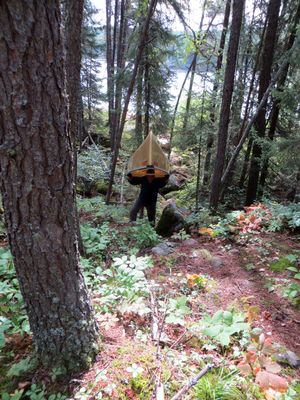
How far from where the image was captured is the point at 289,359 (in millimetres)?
2338

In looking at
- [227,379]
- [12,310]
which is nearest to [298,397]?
[227,379]

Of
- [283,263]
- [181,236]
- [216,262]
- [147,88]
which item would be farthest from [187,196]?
[283,263]

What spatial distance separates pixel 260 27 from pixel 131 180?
900 cm

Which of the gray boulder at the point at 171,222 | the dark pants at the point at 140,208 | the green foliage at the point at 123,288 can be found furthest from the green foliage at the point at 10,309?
the gray boulder at the point at 171,222

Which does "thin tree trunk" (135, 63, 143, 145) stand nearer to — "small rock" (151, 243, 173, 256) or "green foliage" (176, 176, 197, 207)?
"green foliage" (176, 176, 197, 207)

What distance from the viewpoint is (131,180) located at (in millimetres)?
6508

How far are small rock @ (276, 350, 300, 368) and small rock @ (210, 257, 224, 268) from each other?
184 cm

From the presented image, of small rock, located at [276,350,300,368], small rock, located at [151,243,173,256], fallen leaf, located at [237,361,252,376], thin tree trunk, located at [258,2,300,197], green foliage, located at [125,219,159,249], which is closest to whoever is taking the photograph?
fallen leaf, located at [237,361,252,376]

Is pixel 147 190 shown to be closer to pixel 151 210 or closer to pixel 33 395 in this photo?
pixel 151 210

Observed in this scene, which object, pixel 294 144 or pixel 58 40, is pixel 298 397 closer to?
pixel 58 40

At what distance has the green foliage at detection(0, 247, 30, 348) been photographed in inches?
Answer: 86.7

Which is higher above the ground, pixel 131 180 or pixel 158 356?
pixel 131 180

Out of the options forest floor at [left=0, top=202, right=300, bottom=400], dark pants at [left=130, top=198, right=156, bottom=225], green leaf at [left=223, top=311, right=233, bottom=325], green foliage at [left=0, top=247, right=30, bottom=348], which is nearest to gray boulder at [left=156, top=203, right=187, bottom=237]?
dark pants at [left=130, top=198, right=156, bottom=225]

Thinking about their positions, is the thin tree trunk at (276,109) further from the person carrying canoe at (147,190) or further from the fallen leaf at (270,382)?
the fallen leaf at (270,382)
